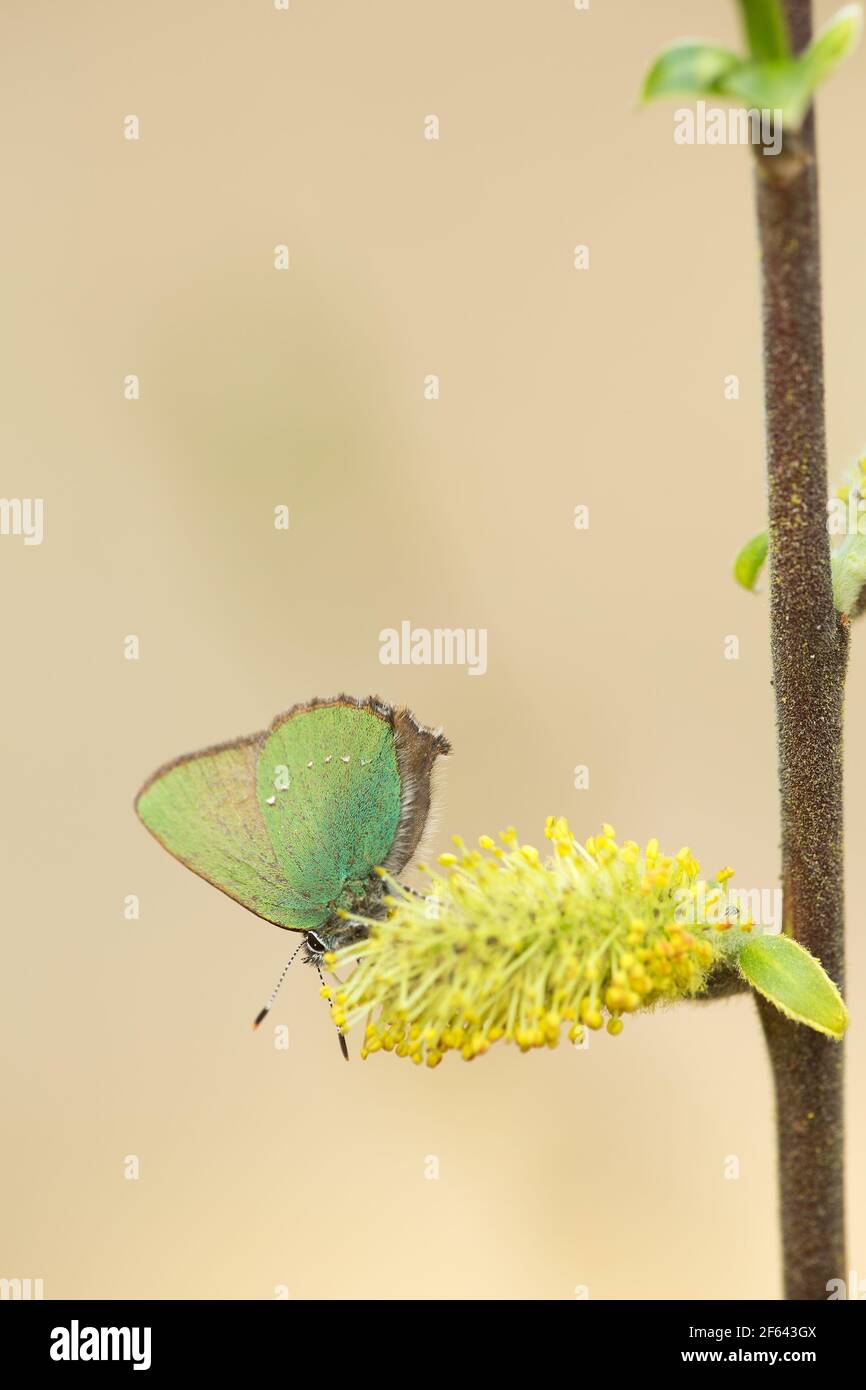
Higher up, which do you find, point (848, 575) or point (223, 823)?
point (848, 575)

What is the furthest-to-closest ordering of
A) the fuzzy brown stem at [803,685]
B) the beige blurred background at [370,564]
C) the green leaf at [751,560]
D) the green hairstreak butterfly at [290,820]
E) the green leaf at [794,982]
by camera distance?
the beige blurred background at [370,564], the green hairstreak butterfly at [290,820], the green leaf at [751,560], the green leaf at [794,982], the fuzzy brown stem at [803,685]

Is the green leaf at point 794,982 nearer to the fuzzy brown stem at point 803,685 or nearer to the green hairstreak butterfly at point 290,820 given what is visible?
the fuzzy brown stem at point 803,685

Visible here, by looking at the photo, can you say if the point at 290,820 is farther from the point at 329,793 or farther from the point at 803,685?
the point at 803,685

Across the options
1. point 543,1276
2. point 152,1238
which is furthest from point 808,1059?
point 152,1238

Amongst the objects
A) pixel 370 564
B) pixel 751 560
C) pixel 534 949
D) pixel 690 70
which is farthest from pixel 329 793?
pixel 370 564

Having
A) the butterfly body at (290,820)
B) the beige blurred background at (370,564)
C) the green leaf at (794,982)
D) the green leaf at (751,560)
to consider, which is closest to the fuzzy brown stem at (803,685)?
the green leaf at (794,982)
